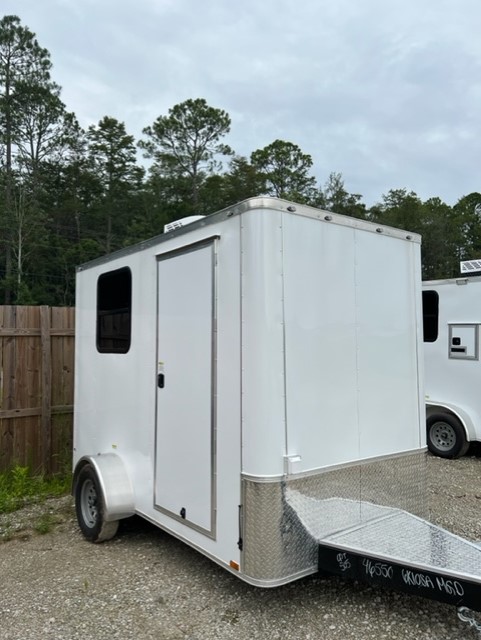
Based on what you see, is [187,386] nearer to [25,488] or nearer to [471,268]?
[25,488]

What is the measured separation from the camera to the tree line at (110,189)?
1312 inches

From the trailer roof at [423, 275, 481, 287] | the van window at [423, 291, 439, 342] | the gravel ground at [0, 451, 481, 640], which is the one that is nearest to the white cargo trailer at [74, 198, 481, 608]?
the gravel ground at [0, 451, 481, 640]

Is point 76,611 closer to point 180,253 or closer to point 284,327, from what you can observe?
point 284,327

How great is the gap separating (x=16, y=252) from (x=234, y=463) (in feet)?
112

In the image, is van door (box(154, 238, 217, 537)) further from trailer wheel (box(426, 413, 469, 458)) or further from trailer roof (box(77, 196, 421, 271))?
trailer wheel (box(426, 413, 469, 458))

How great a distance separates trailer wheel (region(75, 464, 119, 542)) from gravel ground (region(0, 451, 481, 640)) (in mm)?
105

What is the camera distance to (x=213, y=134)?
1574 inches

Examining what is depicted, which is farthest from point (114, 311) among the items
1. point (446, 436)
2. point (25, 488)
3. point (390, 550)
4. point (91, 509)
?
point (446, 436)

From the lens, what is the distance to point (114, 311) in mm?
4383

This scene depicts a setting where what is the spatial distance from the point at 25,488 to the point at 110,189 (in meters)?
35.8

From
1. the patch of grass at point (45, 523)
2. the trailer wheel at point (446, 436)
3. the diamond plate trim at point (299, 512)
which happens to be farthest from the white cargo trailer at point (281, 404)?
the trailer wheel at point (446, 436)

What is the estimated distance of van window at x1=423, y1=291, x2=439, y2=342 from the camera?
716 centimetres

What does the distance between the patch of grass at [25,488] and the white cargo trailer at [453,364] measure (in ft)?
16.0

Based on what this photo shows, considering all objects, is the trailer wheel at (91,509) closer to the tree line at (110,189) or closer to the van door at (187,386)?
the van door at (187,386)
